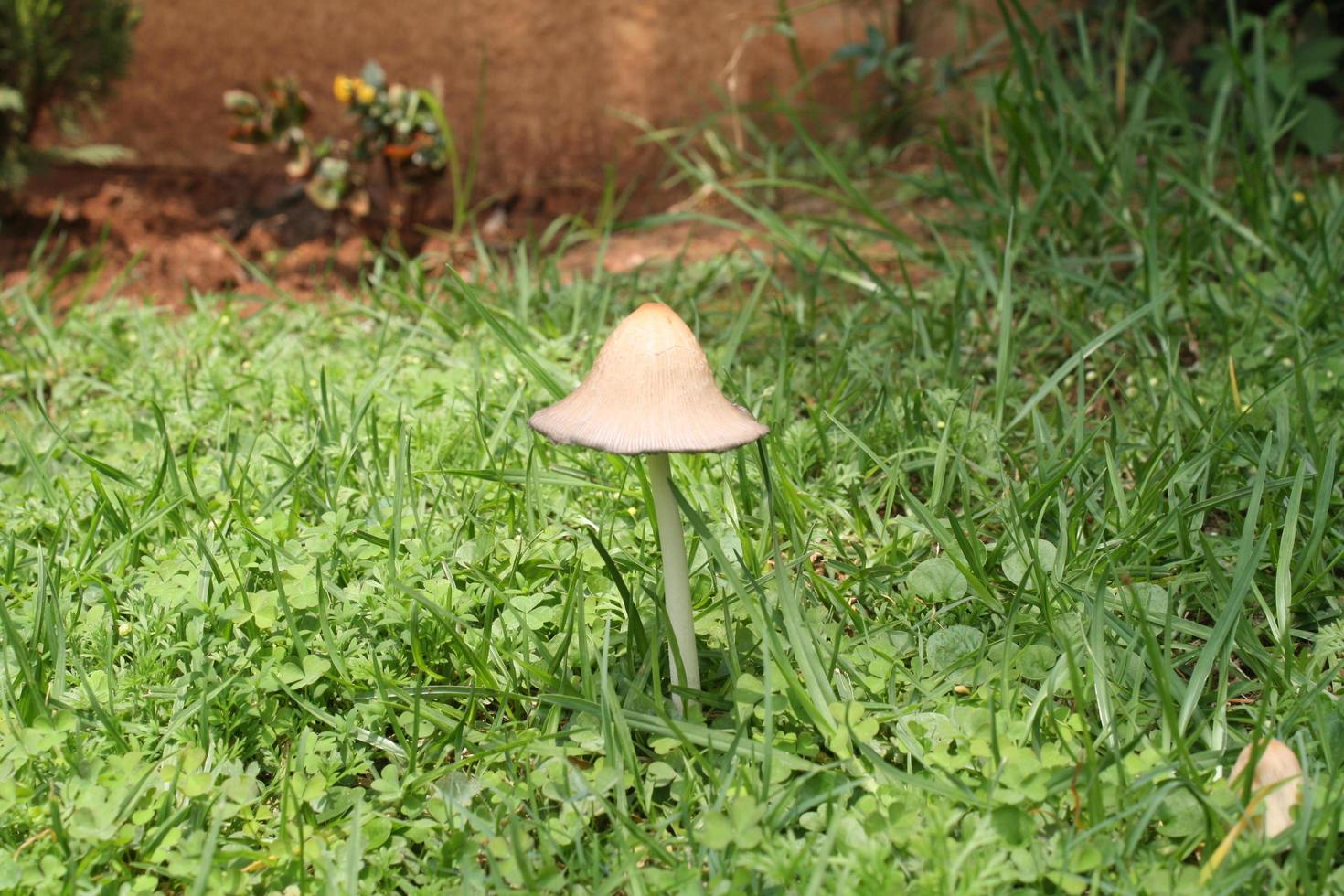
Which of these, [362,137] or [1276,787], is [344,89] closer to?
[362,137]

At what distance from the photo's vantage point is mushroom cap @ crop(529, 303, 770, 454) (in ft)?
4.71

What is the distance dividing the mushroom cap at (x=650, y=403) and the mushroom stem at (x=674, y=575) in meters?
0.12

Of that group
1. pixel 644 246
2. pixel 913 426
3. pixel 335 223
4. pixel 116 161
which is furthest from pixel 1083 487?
pixel 116 161

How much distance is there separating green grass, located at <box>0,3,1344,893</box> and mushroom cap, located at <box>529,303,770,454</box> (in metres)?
0.32

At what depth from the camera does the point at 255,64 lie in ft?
15.0

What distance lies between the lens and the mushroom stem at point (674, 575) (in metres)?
1.62

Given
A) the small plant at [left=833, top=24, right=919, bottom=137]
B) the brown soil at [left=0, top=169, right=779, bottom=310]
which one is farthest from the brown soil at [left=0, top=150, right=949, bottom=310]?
the small plant at [left=833, top=24, right=919, bottom=137]

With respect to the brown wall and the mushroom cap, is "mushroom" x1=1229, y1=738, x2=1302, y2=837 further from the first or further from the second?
the brown wall

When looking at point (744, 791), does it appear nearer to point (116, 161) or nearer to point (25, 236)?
point (25, 236)

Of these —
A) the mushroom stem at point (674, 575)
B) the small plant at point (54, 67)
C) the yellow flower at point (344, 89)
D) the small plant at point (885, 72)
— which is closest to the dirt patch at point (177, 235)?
the small plant at point (54, 67)

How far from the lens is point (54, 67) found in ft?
12.8

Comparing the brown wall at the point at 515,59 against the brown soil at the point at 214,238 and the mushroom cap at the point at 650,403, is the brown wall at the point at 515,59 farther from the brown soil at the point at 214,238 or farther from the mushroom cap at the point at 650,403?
the mushroom cap at the point at 650,403

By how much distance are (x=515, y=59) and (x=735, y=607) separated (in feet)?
10.3

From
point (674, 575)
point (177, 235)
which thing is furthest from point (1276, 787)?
point (177, 235)
